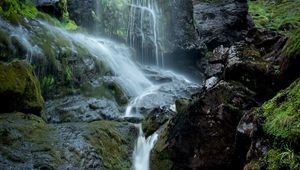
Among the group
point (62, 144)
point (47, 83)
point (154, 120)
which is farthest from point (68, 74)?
point (62, 144)

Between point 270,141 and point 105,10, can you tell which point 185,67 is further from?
point 270,141

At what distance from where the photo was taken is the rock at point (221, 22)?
18797 mm

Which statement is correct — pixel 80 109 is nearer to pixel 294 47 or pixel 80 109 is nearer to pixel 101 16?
pixel 294 47

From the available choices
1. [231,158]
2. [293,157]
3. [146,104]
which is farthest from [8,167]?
[146,104]

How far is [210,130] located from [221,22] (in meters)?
13.6

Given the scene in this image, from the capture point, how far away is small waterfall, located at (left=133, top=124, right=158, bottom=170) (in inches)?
302

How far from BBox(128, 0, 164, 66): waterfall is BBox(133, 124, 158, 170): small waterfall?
828 centimetres

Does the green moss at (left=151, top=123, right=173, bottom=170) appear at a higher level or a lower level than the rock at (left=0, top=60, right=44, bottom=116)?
lower

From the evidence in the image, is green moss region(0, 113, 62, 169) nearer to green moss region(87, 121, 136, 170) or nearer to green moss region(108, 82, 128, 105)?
green moss region(87, 121, 136, 170)

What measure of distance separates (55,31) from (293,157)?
31.1ft

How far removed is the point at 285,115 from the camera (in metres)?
4.53

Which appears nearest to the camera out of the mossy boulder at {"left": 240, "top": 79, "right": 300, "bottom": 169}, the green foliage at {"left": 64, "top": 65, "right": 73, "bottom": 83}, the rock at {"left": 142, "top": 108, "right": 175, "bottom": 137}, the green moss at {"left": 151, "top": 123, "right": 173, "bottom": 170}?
the mossy boulder at {"left": 240, "top": 79, "right": 300, "bottom": 169}

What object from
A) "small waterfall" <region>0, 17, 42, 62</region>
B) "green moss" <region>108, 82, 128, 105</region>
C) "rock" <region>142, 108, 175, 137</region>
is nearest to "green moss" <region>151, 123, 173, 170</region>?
"rock" <region>142, 108, 175, 137</region>

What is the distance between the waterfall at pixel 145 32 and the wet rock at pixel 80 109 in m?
6.37
